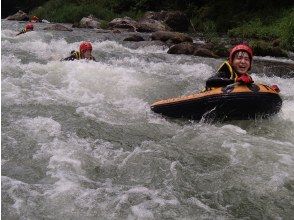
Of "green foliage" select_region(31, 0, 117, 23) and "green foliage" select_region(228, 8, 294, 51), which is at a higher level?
"green foliage" select_region(228, 8, 294, 51)

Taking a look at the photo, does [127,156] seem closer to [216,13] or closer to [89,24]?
[89,24]

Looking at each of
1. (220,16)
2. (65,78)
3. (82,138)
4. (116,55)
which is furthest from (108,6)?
(82,138)

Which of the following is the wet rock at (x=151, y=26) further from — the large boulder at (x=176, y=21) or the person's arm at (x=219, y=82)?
the person's arm at (x=219, y=82)

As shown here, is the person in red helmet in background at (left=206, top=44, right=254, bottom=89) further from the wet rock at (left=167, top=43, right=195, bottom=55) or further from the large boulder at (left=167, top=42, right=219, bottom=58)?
the wet rock at (left=167, top=43, right=195, bottom=55)

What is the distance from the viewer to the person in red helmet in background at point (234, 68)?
272 inches

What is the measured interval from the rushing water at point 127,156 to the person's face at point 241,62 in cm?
92

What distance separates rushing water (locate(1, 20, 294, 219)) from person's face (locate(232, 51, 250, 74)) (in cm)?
92

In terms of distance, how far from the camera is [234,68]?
7148 mm

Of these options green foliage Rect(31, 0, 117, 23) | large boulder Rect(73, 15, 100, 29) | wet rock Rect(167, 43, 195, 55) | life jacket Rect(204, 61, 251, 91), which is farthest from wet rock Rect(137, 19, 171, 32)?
life jacket Rect(204, 61, 251, 91)

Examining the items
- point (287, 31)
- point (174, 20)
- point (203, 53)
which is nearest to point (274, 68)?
point (203, 53)

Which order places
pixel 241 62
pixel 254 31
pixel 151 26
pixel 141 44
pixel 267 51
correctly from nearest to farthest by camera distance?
pixel 241 62
pixel 267 51
pixel 141 44
pixel 254 31
pixel 151 26

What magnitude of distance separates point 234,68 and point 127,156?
285 centimetres

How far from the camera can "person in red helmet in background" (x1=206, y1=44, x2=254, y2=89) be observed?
692 cm

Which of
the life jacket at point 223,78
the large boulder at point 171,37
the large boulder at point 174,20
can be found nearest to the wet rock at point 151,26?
the large boulder at point 174,20
